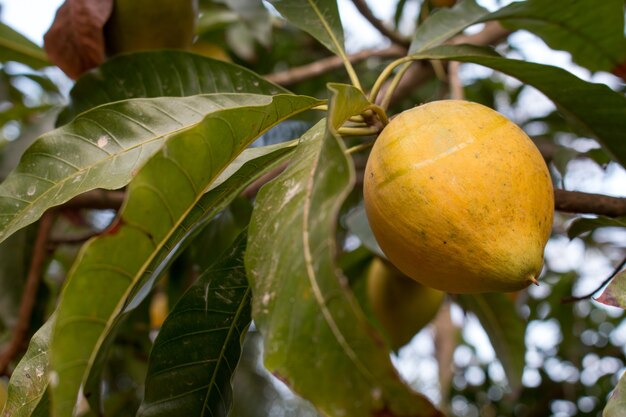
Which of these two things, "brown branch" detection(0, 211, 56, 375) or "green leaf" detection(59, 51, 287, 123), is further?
"brown branch" detection(0, 211, 56, 375)

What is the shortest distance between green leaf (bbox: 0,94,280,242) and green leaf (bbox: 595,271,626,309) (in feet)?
1.55

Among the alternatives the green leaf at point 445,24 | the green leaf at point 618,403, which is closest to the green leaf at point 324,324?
the green leaf at point 618,403

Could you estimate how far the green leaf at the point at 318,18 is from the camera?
1.07 m

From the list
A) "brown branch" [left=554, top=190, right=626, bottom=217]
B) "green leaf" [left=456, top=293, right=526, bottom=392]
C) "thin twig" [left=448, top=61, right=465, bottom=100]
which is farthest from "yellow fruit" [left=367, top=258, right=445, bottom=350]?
"brown branch" [left=554, top=190, right=626, bottom=217]

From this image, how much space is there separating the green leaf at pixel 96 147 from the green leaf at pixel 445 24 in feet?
1.24

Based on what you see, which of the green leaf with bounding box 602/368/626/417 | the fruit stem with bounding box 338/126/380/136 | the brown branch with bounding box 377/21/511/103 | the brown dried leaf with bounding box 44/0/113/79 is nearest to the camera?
the green leaf with bounding box 602/368/626/417

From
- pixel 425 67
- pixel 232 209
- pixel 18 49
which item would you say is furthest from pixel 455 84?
pixel 18 49

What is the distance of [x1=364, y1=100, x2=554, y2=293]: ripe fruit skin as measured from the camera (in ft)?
2.18

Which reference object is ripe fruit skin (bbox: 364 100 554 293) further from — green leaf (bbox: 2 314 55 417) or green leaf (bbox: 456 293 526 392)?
green leaf (bbox: 456 293 526 392)

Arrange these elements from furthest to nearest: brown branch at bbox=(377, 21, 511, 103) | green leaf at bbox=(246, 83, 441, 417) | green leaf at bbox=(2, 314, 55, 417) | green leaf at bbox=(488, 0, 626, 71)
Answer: brown branch at bbox=(377, 21, 511, 103) → green leaf at bbox=(488, 0, 626, 71) → green leaf at bbox=(2, 314, 55, 417) → green leaf at bbox=(246, 83, 441, 417)

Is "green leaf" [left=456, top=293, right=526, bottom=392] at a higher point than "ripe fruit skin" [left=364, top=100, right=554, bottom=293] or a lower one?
lower

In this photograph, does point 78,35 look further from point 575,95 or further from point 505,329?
point 505,329

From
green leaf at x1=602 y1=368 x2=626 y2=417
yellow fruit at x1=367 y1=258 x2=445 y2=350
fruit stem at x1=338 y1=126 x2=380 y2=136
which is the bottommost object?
yellow fruit at x1=367 y1=258 x2=445 y2=350

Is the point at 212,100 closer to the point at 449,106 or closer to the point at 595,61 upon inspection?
the point at 449,106
